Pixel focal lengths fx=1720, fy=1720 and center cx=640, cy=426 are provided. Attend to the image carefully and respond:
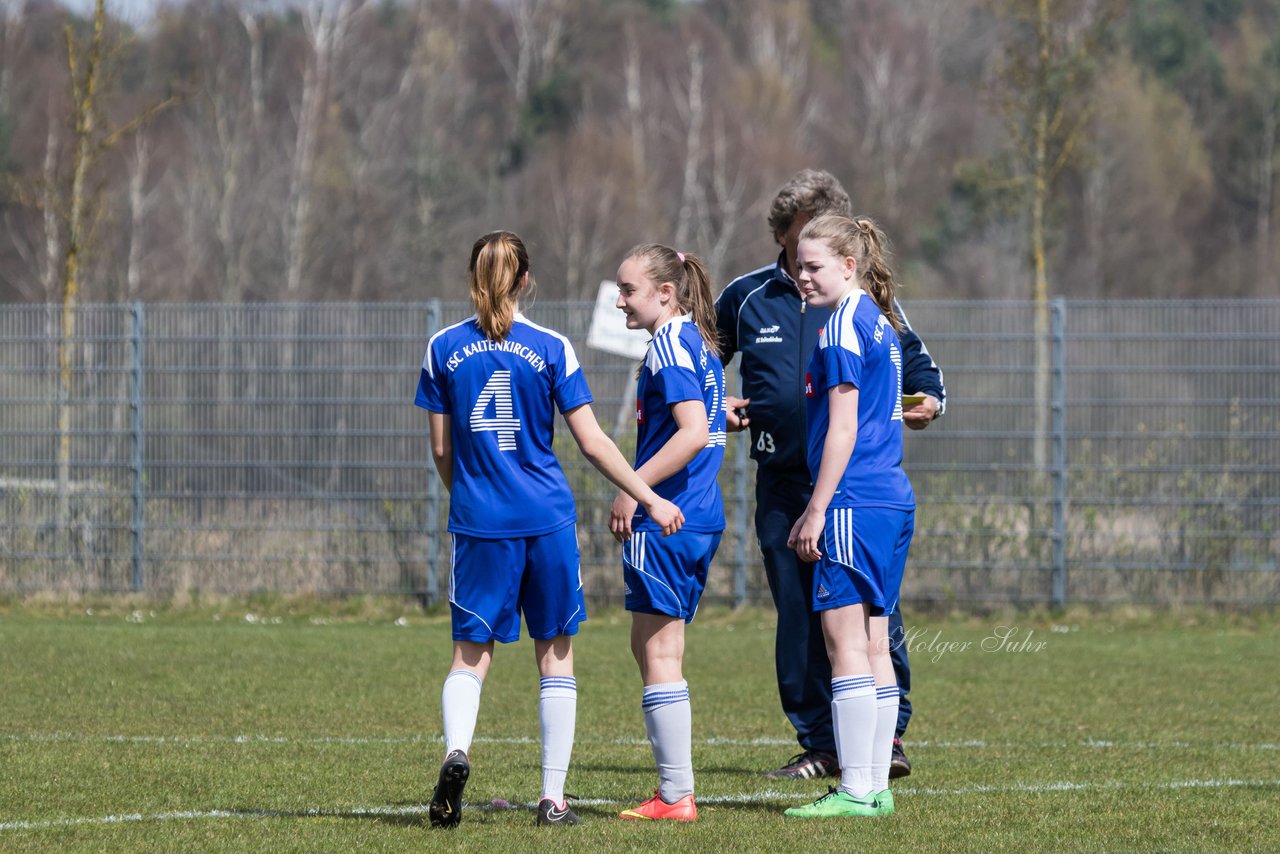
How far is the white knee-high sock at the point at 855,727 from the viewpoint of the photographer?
5680mm

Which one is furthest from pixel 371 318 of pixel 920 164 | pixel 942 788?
pixel 920 164

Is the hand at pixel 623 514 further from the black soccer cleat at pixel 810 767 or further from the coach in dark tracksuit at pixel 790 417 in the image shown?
the black soccer cleat at pixel 810 767

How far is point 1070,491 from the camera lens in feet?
45.5

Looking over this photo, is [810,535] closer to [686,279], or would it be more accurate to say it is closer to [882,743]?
[882,743]

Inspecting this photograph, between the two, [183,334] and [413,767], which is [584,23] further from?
[413,767]

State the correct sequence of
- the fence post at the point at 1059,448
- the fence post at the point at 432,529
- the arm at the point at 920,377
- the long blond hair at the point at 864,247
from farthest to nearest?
1. the fence post at the point at 432,529
2. the fence post at the point at 1059,448
3. the arm at the point at 920,377
4. the long blond hair at the point at 864,247

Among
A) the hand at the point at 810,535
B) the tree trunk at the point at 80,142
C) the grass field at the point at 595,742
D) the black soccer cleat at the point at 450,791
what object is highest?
the tree trunk at the point at 80,142

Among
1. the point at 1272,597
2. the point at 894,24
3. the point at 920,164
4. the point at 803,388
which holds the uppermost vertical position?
the point at 894,24

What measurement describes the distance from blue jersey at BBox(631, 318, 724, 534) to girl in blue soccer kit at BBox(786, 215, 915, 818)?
0.33 metres

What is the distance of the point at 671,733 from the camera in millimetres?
5703

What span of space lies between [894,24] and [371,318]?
4842 cm

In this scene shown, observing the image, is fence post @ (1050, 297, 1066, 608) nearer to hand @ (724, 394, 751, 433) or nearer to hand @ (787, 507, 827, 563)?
hand @ (724, 394, 751, 433)

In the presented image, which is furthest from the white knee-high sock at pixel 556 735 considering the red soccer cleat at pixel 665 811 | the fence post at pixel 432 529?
the fence post at pixel 432 529

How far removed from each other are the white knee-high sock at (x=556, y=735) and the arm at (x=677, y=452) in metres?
0.58
